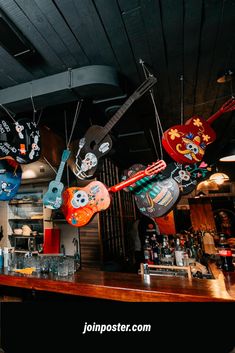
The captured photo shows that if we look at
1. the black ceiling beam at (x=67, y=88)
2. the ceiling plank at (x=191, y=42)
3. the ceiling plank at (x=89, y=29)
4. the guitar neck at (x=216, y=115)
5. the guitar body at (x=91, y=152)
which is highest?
the ceiling plank at (x=89, y=29)

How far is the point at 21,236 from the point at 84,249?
7.17 feet

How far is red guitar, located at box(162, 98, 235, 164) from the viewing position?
84.4 inches

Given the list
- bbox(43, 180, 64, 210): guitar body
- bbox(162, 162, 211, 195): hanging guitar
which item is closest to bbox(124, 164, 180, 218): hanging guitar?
bbox(162, 162, 211, 195): hanging guitar

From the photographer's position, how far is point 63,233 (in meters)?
4.61

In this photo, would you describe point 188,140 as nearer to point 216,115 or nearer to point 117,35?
point 216,115

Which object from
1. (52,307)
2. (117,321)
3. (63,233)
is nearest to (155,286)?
(117,321)

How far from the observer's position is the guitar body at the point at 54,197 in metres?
2.27

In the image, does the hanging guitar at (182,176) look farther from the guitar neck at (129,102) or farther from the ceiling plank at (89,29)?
the ceiling plank at (89,29)

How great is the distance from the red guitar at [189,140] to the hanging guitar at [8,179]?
69.6 inches

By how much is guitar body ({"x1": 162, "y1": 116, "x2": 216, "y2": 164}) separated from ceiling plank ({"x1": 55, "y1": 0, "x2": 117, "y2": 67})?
0.94m

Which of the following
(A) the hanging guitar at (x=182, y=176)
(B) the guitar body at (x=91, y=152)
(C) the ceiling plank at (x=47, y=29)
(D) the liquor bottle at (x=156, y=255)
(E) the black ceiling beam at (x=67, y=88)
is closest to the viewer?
(C) the ceiling plank at (x=47, y=29)

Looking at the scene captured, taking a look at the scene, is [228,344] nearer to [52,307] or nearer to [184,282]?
[184,282]

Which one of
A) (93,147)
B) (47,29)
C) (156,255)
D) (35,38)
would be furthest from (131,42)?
(156,255)

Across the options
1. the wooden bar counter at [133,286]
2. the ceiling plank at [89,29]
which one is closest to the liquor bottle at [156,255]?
the wooden bar counter at [133,286]
